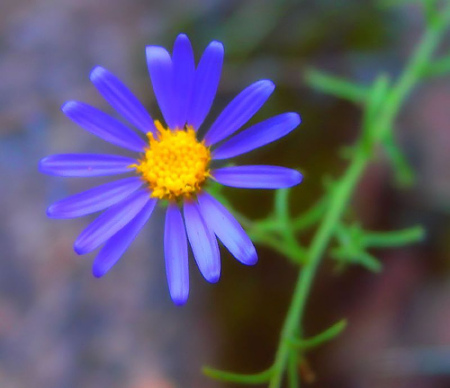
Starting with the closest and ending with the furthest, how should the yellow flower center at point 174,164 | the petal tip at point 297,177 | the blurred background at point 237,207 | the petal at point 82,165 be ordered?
1. the petal tip at point 297,177
2. the petal at point 82,165
3. the yellow flower center at point 174,164
4. the blurred background at point 237,207

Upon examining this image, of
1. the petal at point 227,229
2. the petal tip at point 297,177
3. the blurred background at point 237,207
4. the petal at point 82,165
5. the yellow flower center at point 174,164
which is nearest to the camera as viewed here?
the petal tip at point 297,177

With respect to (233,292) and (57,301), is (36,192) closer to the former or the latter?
(57,301)

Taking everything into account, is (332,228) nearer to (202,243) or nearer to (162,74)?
(202,243)

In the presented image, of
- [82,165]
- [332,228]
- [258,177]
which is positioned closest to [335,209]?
[332,228]

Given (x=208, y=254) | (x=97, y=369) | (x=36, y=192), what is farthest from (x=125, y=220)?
(x=36, y=192)

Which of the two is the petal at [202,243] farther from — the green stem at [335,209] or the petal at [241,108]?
the green stem at [335,209]

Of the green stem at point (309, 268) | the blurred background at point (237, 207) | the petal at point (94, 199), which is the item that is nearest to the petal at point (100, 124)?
the petal at point (94, 199)

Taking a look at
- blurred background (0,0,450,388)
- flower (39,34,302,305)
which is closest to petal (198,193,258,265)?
flower (39,34,302,305)

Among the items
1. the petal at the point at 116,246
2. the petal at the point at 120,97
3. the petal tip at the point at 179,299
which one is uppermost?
the petal at the point at 120,97
